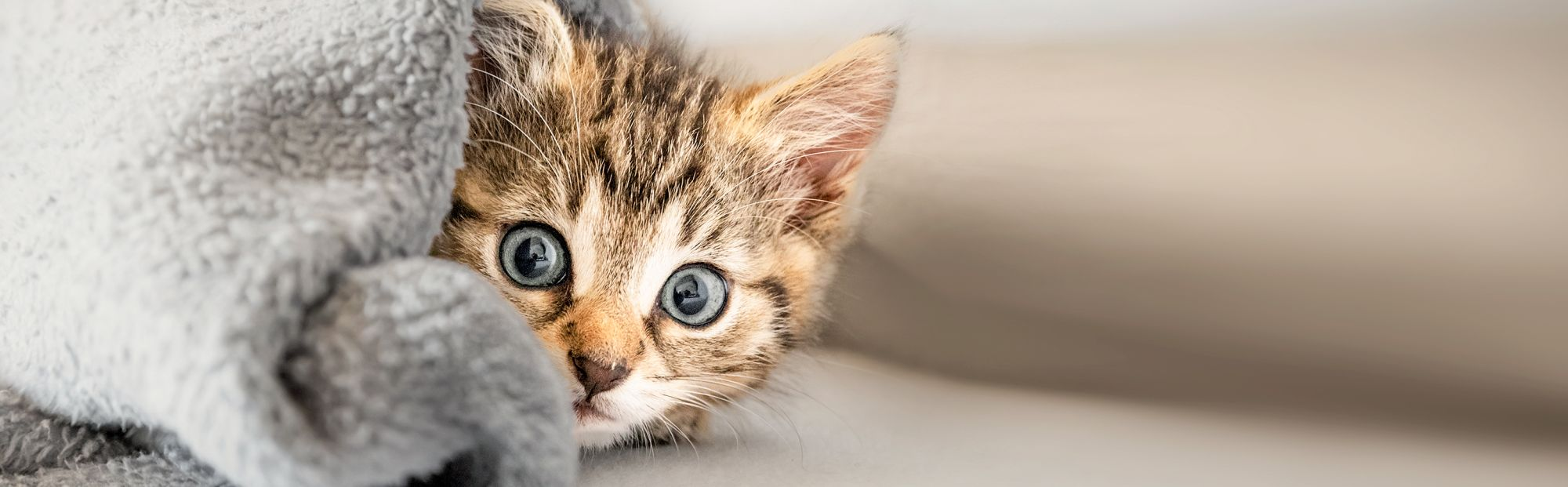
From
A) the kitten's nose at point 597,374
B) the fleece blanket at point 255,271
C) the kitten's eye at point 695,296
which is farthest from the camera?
the kitten's eye at point 695,296

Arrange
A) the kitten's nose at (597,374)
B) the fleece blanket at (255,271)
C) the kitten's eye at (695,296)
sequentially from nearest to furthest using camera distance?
1. the fleece blanket at (255,271)
2. the kitten's nose at (597,374)
3. the kitten's eye at (695,296)

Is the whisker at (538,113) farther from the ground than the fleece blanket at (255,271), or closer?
farther from the ground

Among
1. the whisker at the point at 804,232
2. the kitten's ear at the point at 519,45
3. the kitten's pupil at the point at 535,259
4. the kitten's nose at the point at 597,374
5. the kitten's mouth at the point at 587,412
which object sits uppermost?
the kitten's ear at the point at 519,45

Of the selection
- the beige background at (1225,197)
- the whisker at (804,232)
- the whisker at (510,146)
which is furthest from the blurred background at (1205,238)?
the whisker at (510,146)

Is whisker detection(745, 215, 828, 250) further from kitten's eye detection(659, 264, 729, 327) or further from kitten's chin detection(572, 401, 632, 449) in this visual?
kitten's chin detection(572, 401, 632, 449)

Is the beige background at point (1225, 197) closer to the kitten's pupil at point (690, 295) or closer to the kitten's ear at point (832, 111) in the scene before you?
the kitten's ear at point (832, 111)

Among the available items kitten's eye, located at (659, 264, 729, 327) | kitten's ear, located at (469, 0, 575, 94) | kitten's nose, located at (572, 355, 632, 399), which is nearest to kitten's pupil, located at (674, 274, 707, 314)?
kitten's eye, located at (659, 264, 729, 327)

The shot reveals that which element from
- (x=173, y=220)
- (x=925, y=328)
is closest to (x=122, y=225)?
(x=173, y=220)

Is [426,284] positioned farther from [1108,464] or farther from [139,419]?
[1108,464]
